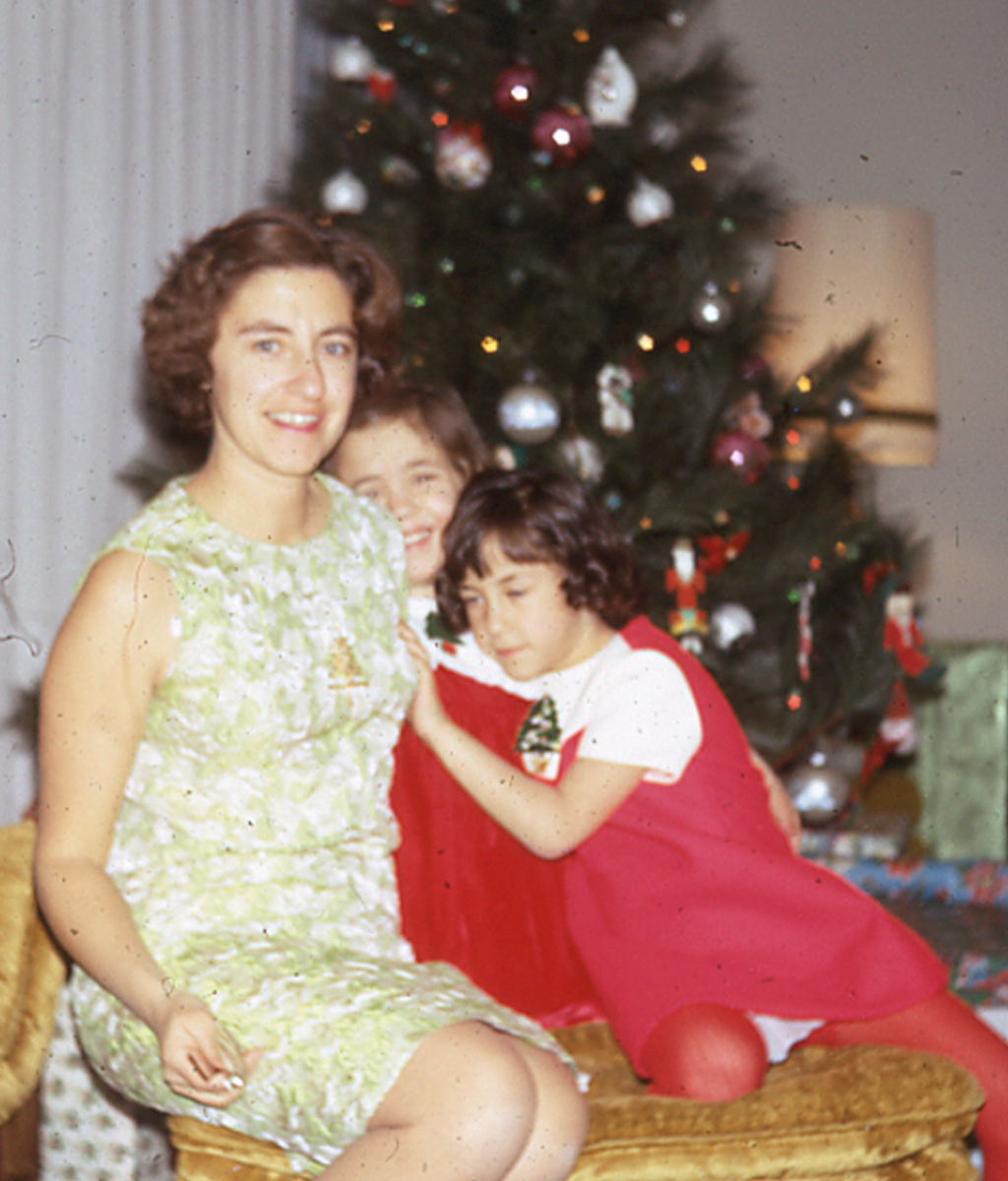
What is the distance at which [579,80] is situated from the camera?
238 cm

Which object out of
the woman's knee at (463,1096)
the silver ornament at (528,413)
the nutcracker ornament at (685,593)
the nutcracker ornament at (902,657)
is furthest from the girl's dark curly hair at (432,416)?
the nutcracker ornament at (902,657)

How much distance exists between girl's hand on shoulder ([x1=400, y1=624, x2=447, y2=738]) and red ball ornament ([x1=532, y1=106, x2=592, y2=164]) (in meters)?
1.20

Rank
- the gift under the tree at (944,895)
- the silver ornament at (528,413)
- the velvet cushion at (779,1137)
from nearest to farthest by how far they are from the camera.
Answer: the velvet cushion at (779,1137) → the silver ornament at (528,413) → the gift under the tree at (944,895)

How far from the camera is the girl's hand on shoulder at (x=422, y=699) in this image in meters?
1.47

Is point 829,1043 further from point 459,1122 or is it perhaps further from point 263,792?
point 263,792

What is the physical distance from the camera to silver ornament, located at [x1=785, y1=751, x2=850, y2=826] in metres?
2.61

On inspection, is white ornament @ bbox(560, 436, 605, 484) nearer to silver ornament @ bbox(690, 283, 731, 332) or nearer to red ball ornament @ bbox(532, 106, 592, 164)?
silver ornament @ bbox(690, 283, 731, 332)

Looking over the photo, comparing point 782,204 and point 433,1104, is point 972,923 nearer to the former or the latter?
point 782,204

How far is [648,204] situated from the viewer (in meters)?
2.37

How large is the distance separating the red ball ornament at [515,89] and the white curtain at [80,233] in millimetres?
482

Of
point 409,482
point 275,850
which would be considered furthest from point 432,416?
point 275,850

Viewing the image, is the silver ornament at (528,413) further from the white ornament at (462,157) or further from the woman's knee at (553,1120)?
the woman's knee at (553,1120)

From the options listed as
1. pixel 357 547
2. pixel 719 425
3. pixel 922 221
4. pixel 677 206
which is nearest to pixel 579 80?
pixel 677 206

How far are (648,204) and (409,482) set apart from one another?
38.1 inches
